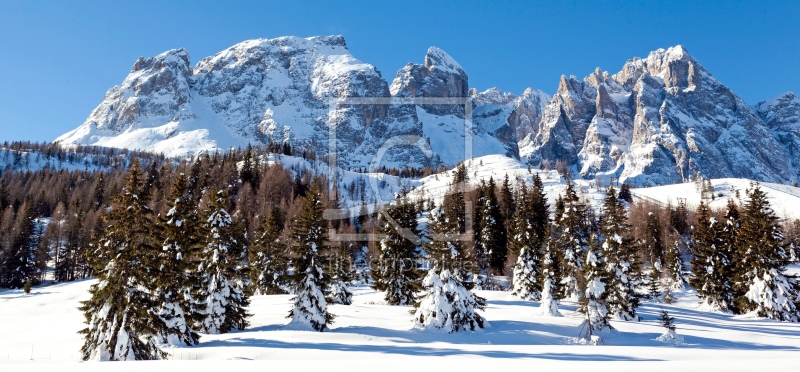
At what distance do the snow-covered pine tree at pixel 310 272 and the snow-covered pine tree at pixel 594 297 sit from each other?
47.4ft

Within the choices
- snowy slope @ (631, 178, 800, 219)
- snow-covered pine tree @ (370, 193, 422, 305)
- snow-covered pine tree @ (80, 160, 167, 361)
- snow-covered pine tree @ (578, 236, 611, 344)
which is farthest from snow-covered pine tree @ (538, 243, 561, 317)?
snowy slope @ (631, 178, 800, 219)

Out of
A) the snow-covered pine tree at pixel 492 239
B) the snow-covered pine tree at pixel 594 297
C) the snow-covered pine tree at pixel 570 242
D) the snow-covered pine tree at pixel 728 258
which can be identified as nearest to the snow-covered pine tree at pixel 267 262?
the snow-covered pine tree at pixel 570 242

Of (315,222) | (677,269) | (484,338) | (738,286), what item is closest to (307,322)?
(315,222)

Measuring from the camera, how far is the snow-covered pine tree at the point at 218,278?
23422mm

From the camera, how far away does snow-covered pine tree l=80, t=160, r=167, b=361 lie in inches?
682

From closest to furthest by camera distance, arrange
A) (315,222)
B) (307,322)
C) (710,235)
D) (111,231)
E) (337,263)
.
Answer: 1. (111,231)
2. (307,322)
3. (315,222)
4. (337,263)
5. (710,235)

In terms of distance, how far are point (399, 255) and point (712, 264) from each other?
105 ft

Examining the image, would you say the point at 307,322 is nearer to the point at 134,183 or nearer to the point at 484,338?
the point at 484,338

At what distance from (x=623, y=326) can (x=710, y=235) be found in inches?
885

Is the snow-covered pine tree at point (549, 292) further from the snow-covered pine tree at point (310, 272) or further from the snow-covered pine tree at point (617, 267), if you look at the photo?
the snow-covered pine tree at point (310, 272)

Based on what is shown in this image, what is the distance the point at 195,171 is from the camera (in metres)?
110

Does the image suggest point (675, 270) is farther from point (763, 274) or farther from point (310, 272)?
point (310, 272)

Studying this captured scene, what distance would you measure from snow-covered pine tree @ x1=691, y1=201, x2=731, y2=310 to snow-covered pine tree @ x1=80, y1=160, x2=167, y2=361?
48046 mm

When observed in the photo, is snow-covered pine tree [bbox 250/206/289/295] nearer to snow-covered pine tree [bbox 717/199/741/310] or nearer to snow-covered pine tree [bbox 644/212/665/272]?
snow-covered pine tree [bbox 717/199/741/310]
